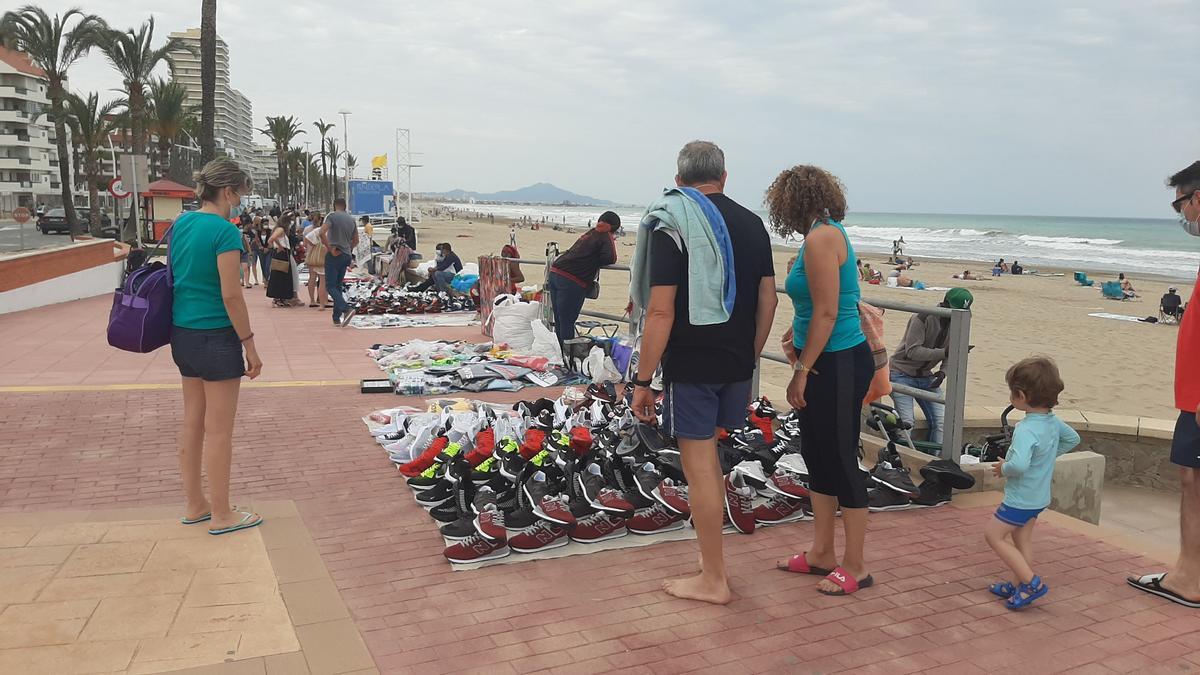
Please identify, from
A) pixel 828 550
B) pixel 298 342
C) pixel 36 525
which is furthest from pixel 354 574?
pixel 298 342

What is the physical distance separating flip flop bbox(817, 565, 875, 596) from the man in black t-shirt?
49 centimetres

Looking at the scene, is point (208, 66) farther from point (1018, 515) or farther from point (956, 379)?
point (1018, 515)

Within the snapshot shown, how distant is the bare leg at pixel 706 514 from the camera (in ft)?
11.2

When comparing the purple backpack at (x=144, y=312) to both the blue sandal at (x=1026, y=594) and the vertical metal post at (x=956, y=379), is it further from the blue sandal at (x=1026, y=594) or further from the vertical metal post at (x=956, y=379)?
the vertical metal post at (x=956, y=379)

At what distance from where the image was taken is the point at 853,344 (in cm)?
352

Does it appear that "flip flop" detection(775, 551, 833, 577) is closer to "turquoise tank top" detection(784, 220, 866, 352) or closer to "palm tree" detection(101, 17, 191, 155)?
"turquoise tank top" detection(784, 220, 866, 352)

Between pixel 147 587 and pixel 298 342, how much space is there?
7167 mm

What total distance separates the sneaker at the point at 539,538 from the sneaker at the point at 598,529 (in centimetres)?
7

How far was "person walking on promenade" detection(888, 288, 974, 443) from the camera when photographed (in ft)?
20.2

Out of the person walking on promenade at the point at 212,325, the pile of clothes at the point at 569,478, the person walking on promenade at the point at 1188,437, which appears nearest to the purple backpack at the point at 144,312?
the person walking on promenade at the point at 212,325

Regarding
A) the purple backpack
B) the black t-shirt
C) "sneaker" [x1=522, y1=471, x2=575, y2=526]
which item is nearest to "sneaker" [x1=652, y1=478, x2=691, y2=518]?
"sneaker" [x1=522, y1=471, x2=575, y2=526]

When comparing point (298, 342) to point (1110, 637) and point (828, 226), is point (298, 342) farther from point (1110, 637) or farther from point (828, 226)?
point (1110, 637)

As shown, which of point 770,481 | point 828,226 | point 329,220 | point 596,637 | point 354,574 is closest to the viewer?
point 596,637

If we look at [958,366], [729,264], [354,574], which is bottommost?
[354,574]
